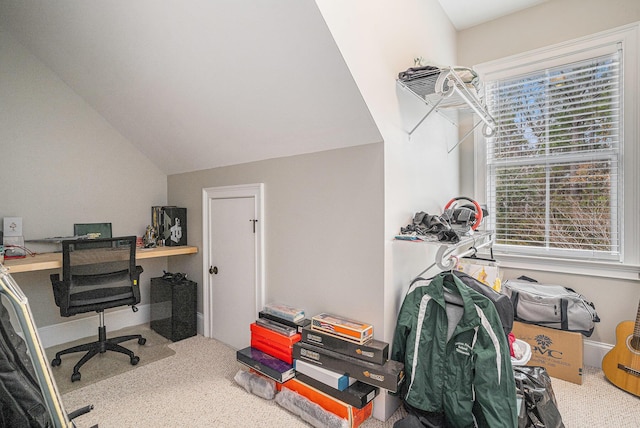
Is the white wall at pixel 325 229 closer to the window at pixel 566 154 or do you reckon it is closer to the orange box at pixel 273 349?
the orange box at pixel 273 349

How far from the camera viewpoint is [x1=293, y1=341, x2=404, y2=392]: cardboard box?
1595 millimetres

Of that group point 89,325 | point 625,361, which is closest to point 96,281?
point 89,325

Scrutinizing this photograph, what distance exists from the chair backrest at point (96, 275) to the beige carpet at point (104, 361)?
451 millimetres

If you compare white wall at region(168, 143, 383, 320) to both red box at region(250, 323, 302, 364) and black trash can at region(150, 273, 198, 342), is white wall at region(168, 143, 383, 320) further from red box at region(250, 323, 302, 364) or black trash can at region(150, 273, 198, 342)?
black trash can at region(150, 273, 198, 342)

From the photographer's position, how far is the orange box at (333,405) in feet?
5.37

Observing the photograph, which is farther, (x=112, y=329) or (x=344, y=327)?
(x=112, y=329)

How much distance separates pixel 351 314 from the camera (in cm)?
191

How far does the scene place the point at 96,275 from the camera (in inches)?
92.8

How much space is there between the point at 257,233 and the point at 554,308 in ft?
7.30

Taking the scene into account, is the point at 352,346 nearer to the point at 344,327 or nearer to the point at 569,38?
the point at 344,327

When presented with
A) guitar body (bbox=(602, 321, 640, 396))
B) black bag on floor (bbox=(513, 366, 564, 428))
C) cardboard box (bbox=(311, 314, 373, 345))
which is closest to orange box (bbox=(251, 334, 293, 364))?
cardboard box (bbox=(311, 314, 373, 345))

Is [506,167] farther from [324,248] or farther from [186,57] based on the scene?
[186,57]

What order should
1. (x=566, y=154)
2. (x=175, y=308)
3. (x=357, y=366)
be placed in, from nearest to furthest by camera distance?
(x=357, y=366)
(x=566, y=154)
(x=175, y=308)

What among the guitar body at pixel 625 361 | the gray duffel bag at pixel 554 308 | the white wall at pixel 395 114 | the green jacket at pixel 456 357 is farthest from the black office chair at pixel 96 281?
the guitar body at pixel 625 361
